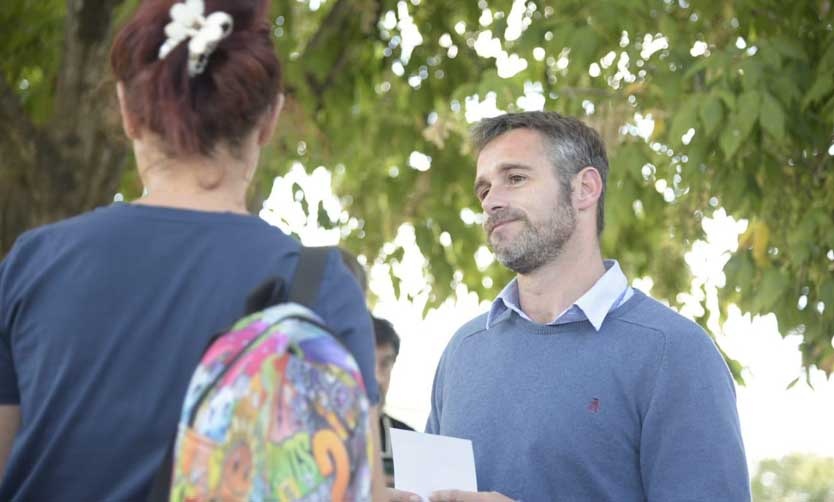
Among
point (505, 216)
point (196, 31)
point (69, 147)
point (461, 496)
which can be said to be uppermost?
point (69, 147)

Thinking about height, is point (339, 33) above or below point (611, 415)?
above

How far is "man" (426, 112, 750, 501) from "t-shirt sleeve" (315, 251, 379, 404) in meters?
1.19

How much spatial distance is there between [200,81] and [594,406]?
159 centimetres

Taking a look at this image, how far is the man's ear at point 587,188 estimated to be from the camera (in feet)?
12.3

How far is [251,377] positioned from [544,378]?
1689 mm

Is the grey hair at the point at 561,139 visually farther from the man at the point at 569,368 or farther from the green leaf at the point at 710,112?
the green leaf at the point at 710,112

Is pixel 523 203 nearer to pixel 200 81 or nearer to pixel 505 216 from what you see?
pixel 505 216

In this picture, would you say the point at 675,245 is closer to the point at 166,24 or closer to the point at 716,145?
the point at 716,145

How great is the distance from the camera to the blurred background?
5.36m

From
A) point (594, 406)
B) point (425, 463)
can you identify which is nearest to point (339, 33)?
point (594, 406)

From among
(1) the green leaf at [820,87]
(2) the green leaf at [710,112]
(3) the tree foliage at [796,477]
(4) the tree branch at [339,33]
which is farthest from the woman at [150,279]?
(3) the tree foliage at [796,477]

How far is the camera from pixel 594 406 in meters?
3.33

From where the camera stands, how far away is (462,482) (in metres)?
3.22

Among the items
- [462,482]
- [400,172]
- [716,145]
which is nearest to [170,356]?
[462,482]
